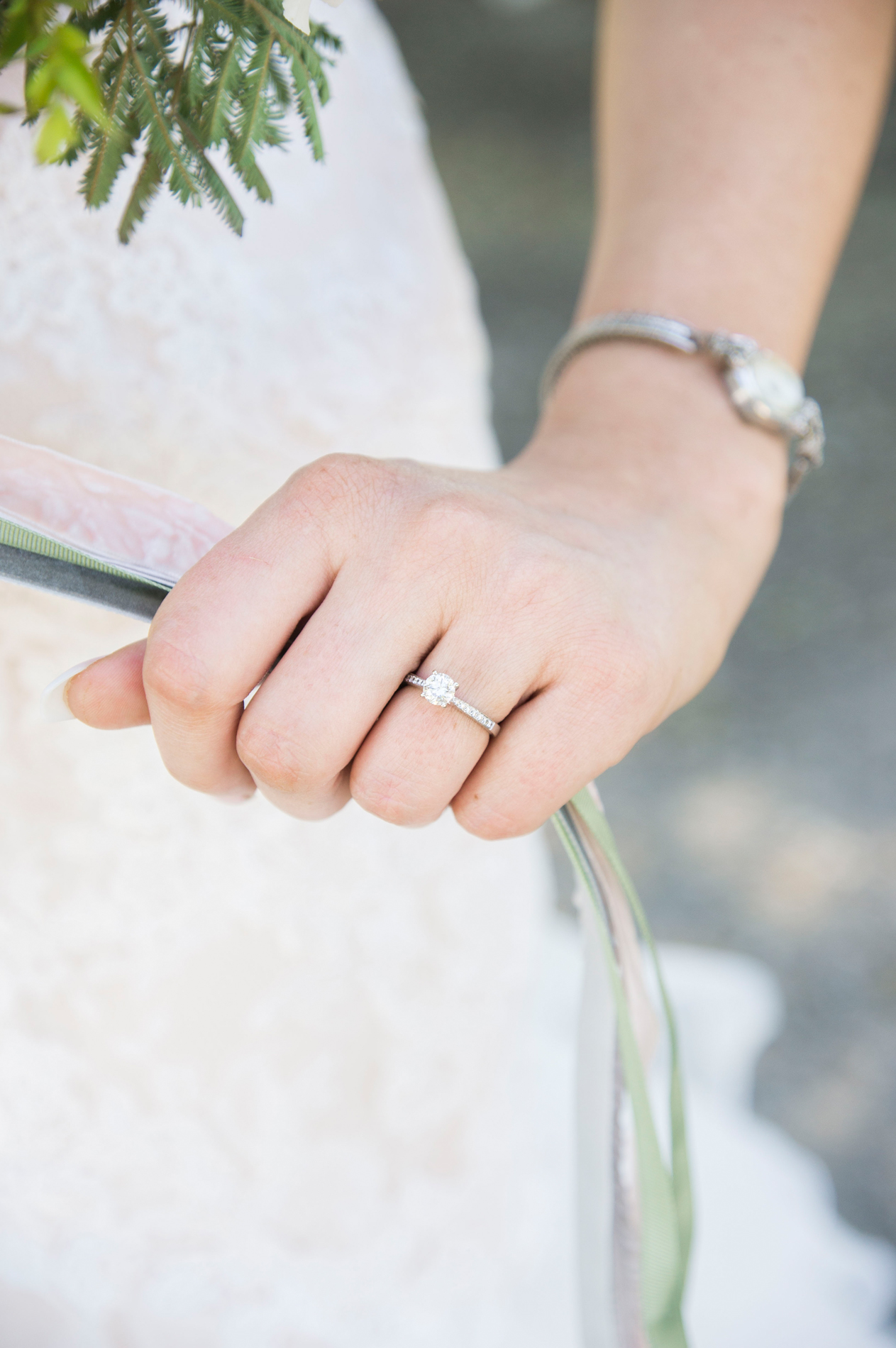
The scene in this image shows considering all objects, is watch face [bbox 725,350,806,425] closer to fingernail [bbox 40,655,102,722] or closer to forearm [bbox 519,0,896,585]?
forearm [bbox 519,0,896,585]

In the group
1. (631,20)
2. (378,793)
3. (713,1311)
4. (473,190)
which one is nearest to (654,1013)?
(378,793)

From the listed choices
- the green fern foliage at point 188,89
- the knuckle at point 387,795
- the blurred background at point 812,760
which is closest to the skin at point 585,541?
the knuckle at point 387,795

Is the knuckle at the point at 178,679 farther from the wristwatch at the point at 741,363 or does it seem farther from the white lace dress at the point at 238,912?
the wristwatch at the point at 741,363

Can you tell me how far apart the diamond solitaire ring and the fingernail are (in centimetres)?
14

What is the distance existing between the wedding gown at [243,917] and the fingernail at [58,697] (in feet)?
0.55

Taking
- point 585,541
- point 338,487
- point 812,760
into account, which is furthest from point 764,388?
point 812,760

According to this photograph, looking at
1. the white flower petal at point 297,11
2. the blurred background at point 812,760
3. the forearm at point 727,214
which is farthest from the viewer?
the blurred background at point 812,760

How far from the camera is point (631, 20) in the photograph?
729 millimetres

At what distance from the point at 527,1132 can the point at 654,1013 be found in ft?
1.34

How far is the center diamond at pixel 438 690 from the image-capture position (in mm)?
417

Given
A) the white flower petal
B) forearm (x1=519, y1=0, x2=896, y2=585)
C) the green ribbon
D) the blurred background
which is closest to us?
the white flower petal

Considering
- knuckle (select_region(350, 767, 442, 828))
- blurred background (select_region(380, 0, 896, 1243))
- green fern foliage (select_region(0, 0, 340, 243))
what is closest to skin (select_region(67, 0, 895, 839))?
knuckle (select_region(350, 767, 442, 828))

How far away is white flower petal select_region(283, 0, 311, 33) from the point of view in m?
0.37

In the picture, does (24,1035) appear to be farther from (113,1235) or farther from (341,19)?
(341,19)
